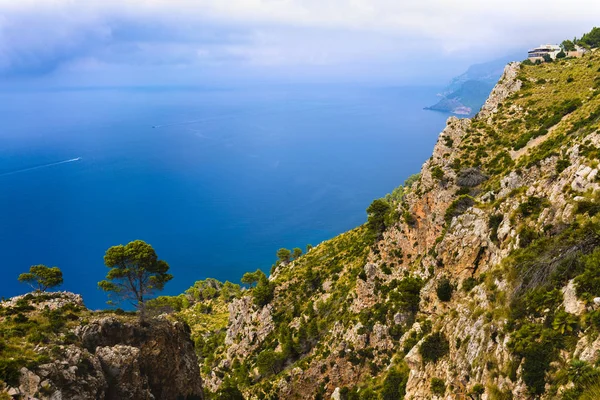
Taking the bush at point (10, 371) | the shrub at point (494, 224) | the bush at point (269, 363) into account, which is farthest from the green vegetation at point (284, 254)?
the bush at point (10, 371)

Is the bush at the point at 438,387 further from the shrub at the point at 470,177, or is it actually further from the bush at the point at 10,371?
the shrub at the point at 470,177

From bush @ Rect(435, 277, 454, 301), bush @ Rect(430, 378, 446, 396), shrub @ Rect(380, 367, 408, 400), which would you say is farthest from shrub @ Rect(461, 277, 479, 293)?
bush @ Rect(430, 378, 446, 396)

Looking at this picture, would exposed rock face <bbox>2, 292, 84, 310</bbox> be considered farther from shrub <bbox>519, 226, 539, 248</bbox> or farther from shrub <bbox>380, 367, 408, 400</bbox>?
shrub <bbox>519, 226, 539, 248</bbox>

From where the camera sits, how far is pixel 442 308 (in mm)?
31047

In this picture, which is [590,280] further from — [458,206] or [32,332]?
[32,332]

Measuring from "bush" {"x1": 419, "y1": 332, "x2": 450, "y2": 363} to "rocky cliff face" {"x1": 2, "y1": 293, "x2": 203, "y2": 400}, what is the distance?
66.8 ft

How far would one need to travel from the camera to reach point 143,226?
7554 inches

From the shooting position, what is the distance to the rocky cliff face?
22172 mm

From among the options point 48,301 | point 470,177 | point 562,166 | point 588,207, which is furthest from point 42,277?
point 562,166

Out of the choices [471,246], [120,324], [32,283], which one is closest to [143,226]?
[32,283]

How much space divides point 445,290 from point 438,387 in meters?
10.1

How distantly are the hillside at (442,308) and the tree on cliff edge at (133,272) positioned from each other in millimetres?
2699

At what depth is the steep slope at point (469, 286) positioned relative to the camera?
17.3 metres

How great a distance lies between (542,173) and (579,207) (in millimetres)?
12852
